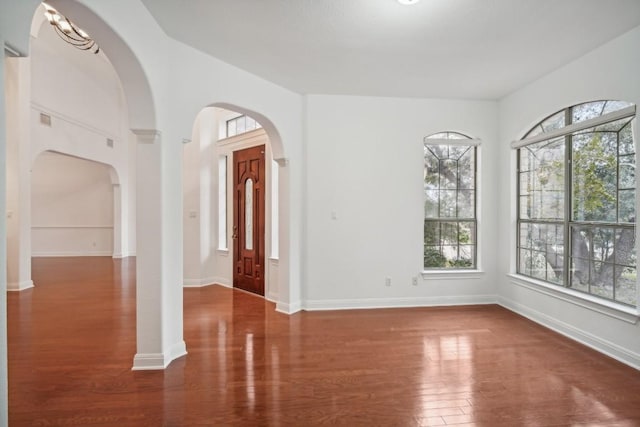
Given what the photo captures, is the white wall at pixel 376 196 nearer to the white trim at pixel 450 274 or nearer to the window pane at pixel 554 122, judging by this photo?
the white trim at pixel 450 274

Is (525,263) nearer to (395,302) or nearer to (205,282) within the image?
(395,302)

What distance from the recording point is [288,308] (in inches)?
177

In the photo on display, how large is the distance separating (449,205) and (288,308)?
2.78m

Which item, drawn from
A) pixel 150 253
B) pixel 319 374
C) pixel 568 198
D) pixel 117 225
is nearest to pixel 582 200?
pixel 568 198

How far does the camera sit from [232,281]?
6.06m

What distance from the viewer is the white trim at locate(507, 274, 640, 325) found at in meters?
3.04

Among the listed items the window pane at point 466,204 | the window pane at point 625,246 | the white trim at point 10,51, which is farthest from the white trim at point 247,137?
the window pane at point 625,246

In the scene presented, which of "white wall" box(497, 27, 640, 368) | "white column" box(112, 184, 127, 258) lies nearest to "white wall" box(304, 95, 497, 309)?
"white wall" box(497, 27, 640, 368)

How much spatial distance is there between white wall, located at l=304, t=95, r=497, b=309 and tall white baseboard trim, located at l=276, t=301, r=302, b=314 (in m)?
0.16

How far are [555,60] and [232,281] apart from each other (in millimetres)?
5551

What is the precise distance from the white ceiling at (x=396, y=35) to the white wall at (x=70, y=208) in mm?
8403

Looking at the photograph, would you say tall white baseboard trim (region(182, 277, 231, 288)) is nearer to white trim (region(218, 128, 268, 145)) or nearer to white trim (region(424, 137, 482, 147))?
white trim (region(218, 128, 268, 145))

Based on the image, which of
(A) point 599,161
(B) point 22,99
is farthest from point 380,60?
(B) point 22,99

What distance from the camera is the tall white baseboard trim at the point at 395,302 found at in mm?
4684
